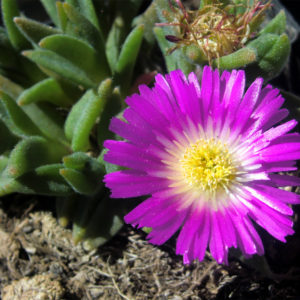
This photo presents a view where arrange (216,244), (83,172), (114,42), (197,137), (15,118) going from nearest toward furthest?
1. (216,244)
2. (197,137)
3. (83,172)
4. (15,118)
5. (114,42)

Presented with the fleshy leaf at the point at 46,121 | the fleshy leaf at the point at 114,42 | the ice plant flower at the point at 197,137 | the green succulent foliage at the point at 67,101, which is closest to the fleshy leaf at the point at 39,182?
the green succulent foliage at the point at 67,101

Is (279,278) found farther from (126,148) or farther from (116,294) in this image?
(126,148)

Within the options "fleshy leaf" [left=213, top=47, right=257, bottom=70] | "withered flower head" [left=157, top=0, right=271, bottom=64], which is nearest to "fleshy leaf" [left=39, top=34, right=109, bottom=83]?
"withered flower head" [left=157, top=0, right=271, bottom=64]

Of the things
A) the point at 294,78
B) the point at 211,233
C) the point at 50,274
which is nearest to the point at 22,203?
the point at 50,274

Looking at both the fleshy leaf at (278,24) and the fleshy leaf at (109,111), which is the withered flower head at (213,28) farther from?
the fleshy leaf at (109,111)

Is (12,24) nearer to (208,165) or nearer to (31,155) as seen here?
(31,155)

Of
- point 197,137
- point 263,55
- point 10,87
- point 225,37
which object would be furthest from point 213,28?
point 10,87
